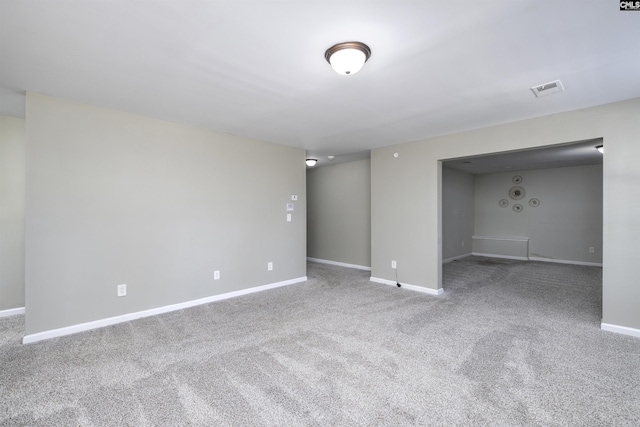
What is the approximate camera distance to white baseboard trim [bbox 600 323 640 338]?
A: 2934mm

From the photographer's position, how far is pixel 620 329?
300 centimetres

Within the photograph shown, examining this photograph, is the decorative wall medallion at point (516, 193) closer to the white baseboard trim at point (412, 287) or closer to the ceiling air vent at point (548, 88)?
the white baseboard trim at point (412, 287)

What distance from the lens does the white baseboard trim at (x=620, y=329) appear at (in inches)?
115

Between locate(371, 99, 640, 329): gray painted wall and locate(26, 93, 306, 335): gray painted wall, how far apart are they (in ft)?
6.38

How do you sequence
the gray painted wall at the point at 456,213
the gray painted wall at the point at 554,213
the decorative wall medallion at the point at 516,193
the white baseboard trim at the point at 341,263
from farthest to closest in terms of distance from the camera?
1. the decorative wall medallion at the point at 516,193
2. the gray painted wall at the point at 456,213
3. the gray painted wall at the point at 554,213
4. the white baseboard trim at the point at 341,263

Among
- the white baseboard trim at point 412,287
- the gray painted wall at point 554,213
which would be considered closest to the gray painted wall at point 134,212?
the white baseboard trim at point 412,287

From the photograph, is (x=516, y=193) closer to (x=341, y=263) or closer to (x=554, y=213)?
(x=554, y=213)

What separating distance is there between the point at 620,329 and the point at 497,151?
2.29 m

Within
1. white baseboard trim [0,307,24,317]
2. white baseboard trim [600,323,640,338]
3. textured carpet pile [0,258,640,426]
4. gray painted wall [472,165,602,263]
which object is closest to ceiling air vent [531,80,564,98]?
textured carpet pile [0,258,640,426]

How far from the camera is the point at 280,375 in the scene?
2.22m

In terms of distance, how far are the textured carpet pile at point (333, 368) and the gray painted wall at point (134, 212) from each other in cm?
40

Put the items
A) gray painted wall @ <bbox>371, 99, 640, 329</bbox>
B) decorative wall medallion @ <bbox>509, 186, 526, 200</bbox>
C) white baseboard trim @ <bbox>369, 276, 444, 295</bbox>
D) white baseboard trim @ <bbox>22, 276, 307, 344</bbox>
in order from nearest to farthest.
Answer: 1. white baseboard trim @ <bbox>22, 276, 307, 344</bbox>
2. gray painted wall @ <bbox>371, 99, 640, 329</bbox>
3. white baseboard trim @ <bbox>369, 276, 444, 295</bbox>
4. decorative wall medallion @ <bbox>509, 186, 526, 200</bbox>

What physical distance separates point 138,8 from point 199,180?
8.23 feet

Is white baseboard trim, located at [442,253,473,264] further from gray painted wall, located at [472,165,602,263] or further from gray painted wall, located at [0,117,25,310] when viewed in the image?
gray painted wall, located at [0,117,25,310]
